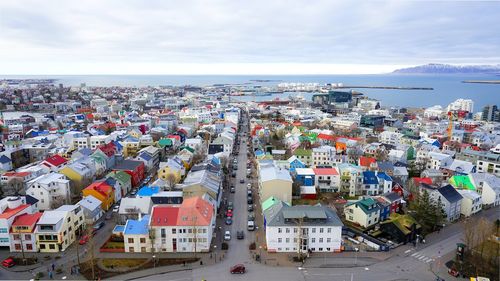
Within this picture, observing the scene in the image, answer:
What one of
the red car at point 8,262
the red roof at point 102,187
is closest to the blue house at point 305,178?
the red roof at point 102,187

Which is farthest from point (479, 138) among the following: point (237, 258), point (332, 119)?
point (237, 258)

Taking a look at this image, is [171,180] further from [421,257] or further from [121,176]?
[421,257]

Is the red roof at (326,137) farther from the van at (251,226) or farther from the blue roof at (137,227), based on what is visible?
the blue roof at (137,227)

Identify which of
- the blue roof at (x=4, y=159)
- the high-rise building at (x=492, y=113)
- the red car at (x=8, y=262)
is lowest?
the red car at (x=8, y=262)

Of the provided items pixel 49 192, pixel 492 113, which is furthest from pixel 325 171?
pixel 492 113

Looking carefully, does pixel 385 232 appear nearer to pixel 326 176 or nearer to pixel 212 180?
pixel 326 176

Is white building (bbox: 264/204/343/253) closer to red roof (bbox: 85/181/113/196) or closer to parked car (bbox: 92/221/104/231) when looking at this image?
parked car (bbox: 92/221/104/231)

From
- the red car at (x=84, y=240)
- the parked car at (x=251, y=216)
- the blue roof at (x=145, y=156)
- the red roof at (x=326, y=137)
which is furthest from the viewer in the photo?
the red roof at (x=326, y=137)
